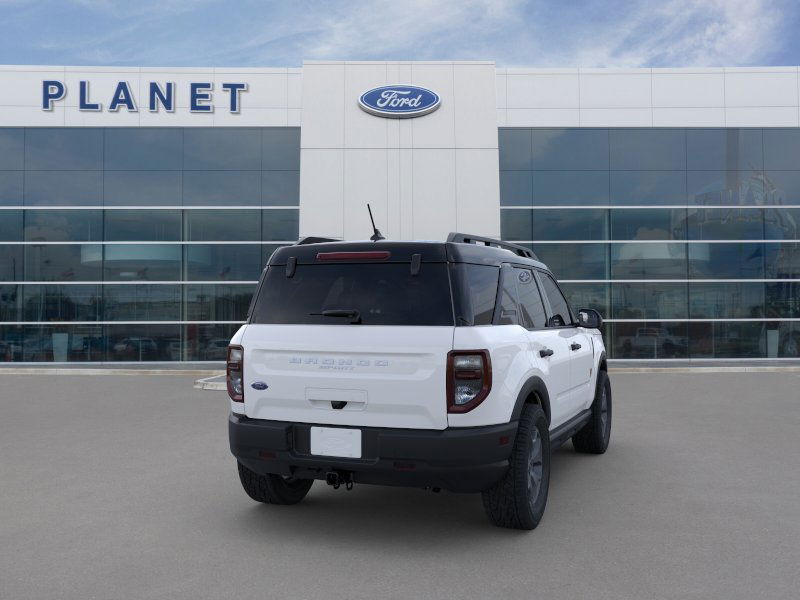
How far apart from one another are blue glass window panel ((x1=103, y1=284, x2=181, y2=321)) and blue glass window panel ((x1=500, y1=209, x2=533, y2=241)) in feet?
31.8

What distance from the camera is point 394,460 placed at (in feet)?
13.8

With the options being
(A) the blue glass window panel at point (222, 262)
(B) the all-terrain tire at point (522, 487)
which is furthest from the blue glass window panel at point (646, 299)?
(B) the all-terrain tire at point (522, 487)

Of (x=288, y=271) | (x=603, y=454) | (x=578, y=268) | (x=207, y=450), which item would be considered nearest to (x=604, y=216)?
(x=578, y=268)

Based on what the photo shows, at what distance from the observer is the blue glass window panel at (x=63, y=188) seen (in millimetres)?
20719

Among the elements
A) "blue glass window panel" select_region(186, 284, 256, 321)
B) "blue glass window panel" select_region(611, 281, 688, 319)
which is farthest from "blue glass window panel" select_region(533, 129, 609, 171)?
"blue glass window panel" select_region(186, 284, 256, 321)

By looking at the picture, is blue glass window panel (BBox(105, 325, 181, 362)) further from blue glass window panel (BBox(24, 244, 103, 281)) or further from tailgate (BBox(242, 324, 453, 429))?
tailgate (BBox(242, 324, 453, 429))

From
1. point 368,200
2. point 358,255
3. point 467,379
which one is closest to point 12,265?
point 368,200

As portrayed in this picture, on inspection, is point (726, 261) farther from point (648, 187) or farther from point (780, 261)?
point (648, 187)

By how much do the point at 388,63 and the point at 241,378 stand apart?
17.8m

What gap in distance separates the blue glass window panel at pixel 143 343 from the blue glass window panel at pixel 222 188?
12.5 ft

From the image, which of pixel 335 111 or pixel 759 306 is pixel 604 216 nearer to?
pixel 759 306

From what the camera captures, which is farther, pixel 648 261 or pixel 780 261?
pixel 780 261

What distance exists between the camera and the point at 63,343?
67.6 ft

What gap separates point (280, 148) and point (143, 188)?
4.21 m
